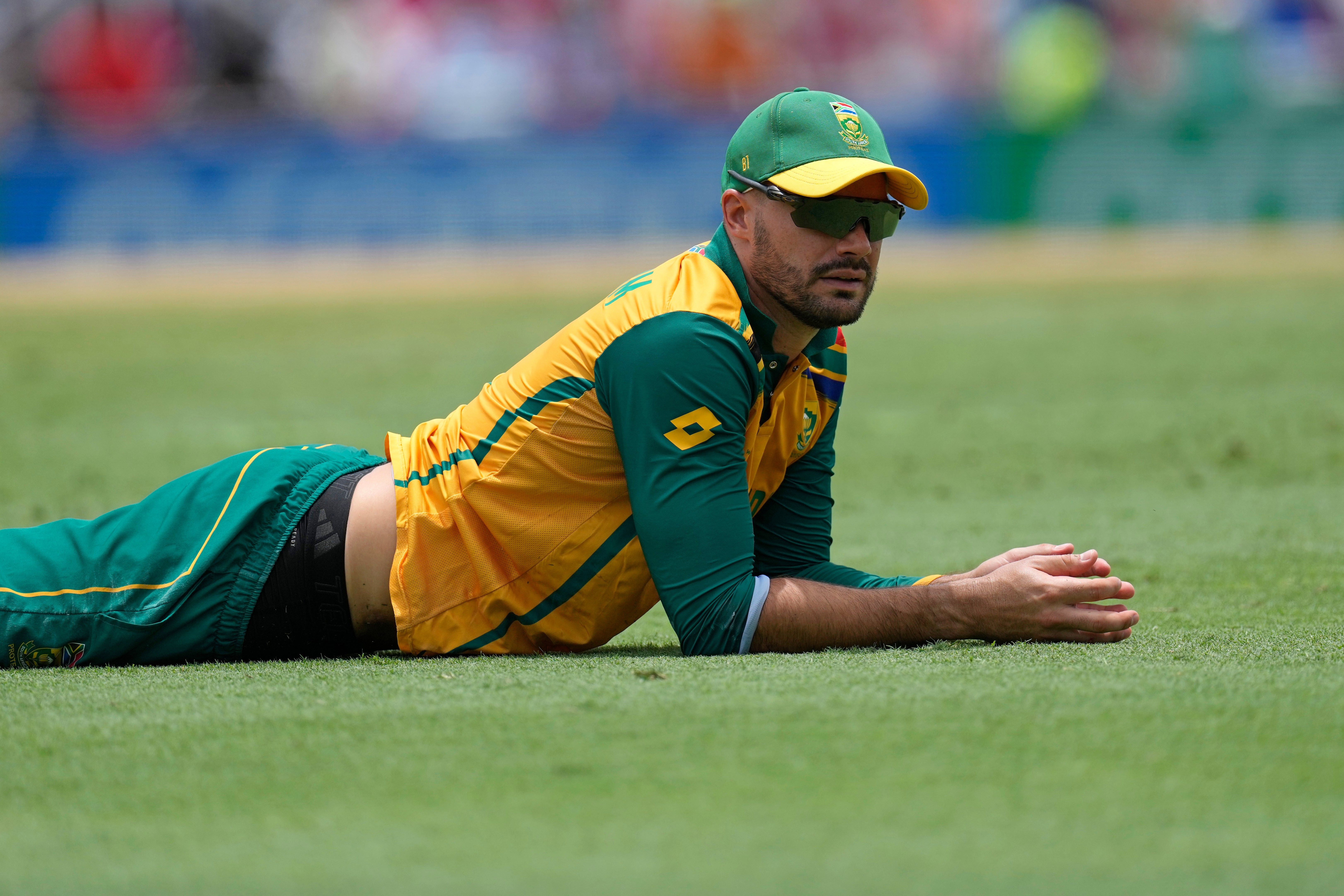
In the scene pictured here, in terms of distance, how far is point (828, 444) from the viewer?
12.1ft

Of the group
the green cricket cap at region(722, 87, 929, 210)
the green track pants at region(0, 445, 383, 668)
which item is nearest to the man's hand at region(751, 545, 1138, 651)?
the green cricket cap at region(722, 87, 929, 210)

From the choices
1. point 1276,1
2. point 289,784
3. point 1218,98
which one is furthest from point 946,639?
point 1276,1

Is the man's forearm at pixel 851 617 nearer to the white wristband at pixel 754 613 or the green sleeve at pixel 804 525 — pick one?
the white wristband at pixel 754 613

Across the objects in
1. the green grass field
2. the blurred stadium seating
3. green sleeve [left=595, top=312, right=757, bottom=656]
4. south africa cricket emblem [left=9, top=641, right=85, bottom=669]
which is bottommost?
south africa cricket emblem [left=9, top=641, right=85, bottom=669]

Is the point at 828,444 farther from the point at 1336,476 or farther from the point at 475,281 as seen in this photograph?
the point at 475,281

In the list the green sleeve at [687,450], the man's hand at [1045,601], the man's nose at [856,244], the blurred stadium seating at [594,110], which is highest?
the blurred stadium seating at [594,110]

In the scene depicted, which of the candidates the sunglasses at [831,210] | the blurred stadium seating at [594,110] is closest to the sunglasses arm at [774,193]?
the sunglasses at [831,210]

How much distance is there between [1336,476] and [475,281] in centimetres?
1035

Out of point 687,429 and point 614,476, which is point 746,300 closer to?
point 687,429

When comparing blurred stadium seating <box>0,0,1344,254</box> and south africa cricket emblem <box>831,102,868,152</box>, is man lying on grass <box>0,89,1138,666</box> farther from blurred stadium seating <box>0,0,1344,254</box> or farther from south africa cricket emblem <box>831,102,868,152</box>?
blurred stadium seating <box>0,0,1344,254</box>

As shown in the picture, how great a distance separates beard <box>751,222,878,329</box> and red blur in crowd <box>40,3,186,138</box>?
18.7m

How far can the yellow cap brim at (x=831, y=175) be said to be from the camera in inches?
120

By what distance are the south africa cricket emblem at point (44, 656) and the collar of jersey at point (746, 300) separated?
1588mm

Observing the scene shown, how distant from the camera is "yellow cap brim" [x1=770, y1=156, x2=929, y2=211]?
10.0 ft
